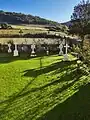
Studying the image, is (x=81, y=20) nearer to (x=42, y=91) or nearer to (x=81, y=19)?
(x=81, y=19)

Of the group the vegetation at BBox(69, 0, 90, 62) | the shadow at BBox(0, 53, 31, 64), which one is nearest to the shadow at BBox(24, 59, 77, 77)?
the shadow at BBox(0, 53, 31, 64)

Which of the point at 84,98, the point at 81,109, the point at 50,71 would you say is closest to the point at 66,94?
the point at 84,98

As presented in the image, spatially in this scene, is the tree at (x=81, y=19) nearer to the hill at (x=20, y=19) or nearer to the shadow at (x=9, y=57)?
the shadow at (x=9, y=57)

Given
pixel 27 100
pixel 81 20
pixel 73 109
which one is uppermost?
pixel 81 20

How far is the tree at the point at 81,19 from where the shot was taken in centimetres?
2905

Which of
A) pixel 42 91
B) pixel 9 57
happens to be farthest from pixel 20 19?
pixel 42 91

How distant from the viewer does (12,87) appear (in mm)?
13211

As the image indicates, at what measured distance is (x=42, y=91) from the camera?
1281 centimetres

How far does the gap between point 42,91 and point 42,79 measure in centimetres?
188

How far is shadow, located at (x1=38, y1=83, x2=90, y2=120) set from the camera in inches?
402

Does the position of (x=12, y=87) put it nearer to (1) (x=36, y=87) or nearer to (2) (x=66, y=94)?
(1) (x=36, y=87)

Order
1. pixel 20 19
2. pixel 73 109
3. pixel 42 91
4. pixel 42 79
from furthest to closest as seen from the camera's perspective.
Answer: pixel 20 19 → pixel 42 79 → pixel 42 91 → pixel 73 109

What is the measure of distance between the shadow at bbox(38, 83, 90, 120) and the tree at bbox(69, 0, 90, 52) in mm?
17819

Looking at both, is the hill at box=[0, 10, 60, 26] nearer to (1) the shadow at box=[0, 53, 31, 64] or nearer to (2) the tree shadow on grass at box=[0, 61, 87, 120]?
(1) the shadow at box=[0, 53, 31, 64]
